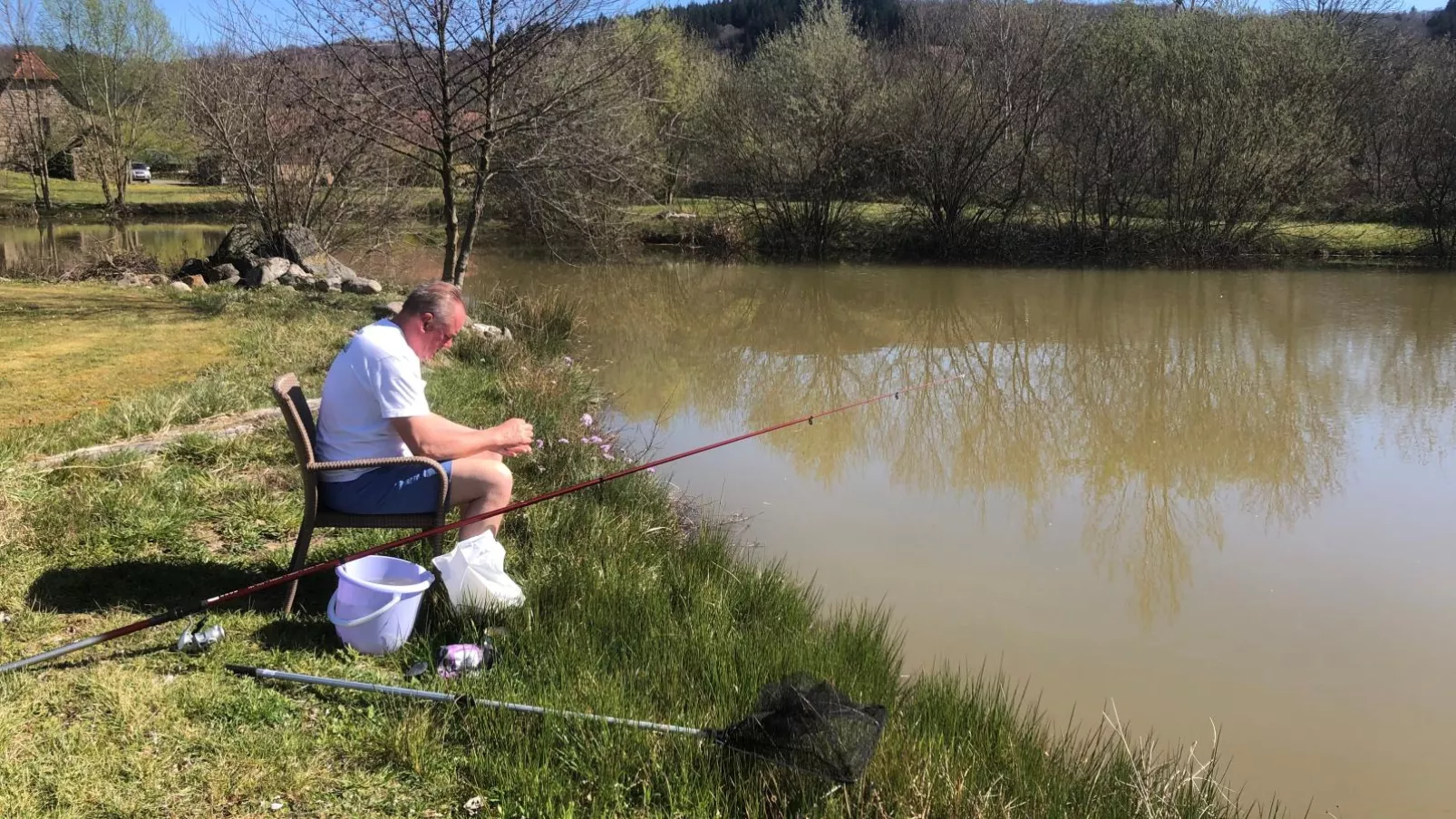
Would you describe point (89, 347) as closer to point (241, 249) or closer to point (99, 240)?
point (241, 249)

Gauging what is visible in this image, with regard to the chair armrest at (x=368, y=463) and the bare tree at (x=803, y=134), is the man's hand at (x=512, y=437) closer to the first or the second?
the chair armrest at (x=368, y=463)

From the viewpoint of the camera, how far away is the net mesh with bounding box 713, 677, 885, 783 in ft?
8.30

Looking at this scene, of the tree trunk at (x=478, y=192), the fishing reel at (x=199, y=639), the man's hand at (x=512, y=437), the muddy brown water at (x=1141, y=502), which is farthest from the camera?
the tree trunk at (x=478, y=192)

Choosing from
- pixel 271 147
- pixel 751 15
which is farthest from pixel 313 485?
pixel 751 15

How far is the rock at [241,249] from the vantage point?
1438cm

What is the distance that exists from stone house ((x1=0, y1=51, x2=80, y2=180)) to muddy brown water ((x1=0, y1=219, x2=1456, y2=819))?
80.3ft

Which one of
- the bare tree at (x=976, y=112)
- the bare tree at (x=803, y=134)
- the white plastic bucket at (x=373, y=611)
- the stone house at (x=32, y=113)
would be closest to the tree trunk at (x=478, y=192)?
the white plastic bucket at (x=373, y=611)

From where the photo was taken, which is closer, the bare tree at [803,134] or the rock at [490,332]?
the rock at [490,332]

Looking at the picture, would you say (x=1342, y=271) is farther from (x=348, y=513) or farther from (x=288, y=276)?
(x=348, y=513)

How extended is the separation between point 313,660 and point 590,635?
92 cm

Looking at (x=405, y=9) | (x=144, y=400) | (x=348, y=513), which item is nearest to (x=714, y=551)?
(x=348, y=513)

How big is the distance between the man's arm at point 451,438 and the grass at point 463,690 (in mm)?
547

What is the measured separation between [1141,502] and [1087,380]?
419 centimetres

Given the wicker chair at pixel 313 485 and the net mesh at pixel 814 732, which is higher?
the wicker chair at pixel 313 485
